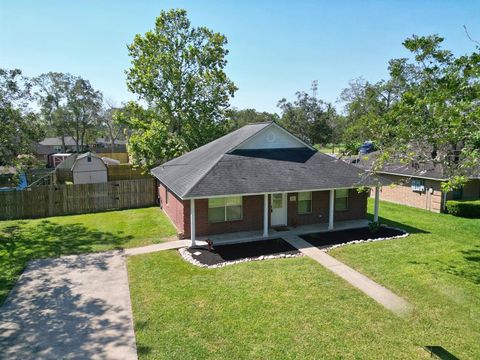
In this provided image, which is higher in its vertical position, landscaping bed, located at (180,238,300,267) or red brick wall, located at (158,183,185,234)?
red brick wall, located at (158,183,185,234)

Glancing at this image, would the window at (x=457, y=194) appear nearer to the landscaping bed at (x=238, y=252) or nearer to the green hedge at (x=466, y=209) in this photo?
the green hedge at (x=466, y=209)

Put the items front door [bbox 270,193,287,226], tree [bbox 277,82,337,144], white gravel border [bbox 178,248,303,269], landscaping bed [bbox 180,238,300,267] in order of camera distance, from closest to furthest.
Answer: white gravel border [bbox 178,248,303,269]
landscaping bed [bbox 180,238,300,267]
front door [bbox 270,193,287,226]
tree [bbox 277,82,337,144]

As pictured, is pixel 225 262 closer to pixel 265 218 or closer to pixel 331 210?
pixel 265 218

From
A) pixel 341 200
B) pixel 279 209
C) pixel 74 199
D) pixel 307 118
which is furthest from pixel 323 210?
pixel 307 118

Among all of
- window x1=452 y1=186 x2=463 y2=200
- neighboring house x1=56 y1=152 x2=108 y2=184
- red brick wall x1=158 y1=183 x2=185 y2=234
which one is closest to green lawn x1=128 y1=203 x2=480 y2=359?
red brick wall x1=158 y1=183 x2=185 y2=234

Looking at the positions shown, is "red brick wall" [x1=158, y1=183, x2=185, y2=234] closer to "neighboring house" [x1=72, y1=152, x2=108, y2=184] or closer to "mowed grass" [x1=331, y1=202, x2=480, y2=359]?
"mowed grass" [x1=331, y1=202, x2=480, y2=359]

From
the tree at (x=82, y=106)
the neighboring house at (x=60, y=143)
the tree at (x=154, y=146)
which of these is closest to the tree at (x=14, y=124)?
the tree at (x=154, y=146)
